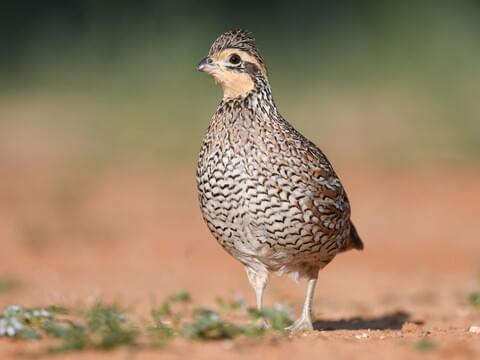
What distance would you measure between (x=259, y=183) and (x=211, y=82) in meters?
16.3

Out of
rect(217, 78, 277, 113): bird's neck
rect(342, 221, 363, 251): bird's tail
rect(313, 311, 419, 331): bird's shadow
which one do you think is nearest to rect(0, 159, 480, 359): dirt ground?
rect(313, 311, 419, 331): bird's shadow

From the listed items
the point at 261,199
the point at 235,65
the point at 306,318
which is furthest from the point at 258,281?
the point at 235,65

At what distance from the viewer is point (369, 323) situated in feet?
29.6

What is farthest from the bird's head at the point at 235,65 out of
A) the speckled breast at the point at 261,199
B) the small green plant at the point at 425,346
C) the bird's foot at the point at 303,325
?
the small green plant at the point at 425,346

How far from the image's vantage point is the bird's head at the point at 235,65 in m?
7.85

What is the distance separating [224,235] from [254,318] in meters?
1.36

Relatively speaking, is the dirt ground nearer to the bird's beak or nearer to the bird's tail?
the bird's tail

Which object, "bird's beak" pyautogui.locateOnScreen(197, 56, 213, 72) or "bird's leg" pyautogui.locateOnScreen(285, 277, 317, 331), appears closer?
"bird's beak" pyautogui.locateOnScreen(197, 56, 213, 72)

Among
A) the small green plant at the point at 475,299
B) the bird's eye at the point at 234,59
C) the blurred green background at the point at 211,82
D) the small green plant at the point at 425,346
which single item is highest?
the blurred green background at the point at 211,82

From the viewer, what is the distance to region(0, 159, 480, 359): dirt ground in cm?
657

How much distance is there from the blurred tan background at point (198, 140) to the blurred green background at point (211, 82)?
0.05m

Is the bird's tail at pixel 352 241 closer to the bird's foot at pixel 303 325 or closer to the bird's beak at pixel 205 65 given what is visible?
the bird's foot at pixel 303 325

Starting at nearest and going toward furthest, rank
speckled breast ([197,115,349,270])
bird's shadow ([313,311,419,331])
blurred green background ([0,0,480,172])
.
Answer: speckled breast ([197,115,349,270])
bird's shadow ([313,311,419,331])
blurred green background ([0,0,480,172])

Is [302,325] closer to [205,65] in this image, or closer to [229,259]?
[205,65]
